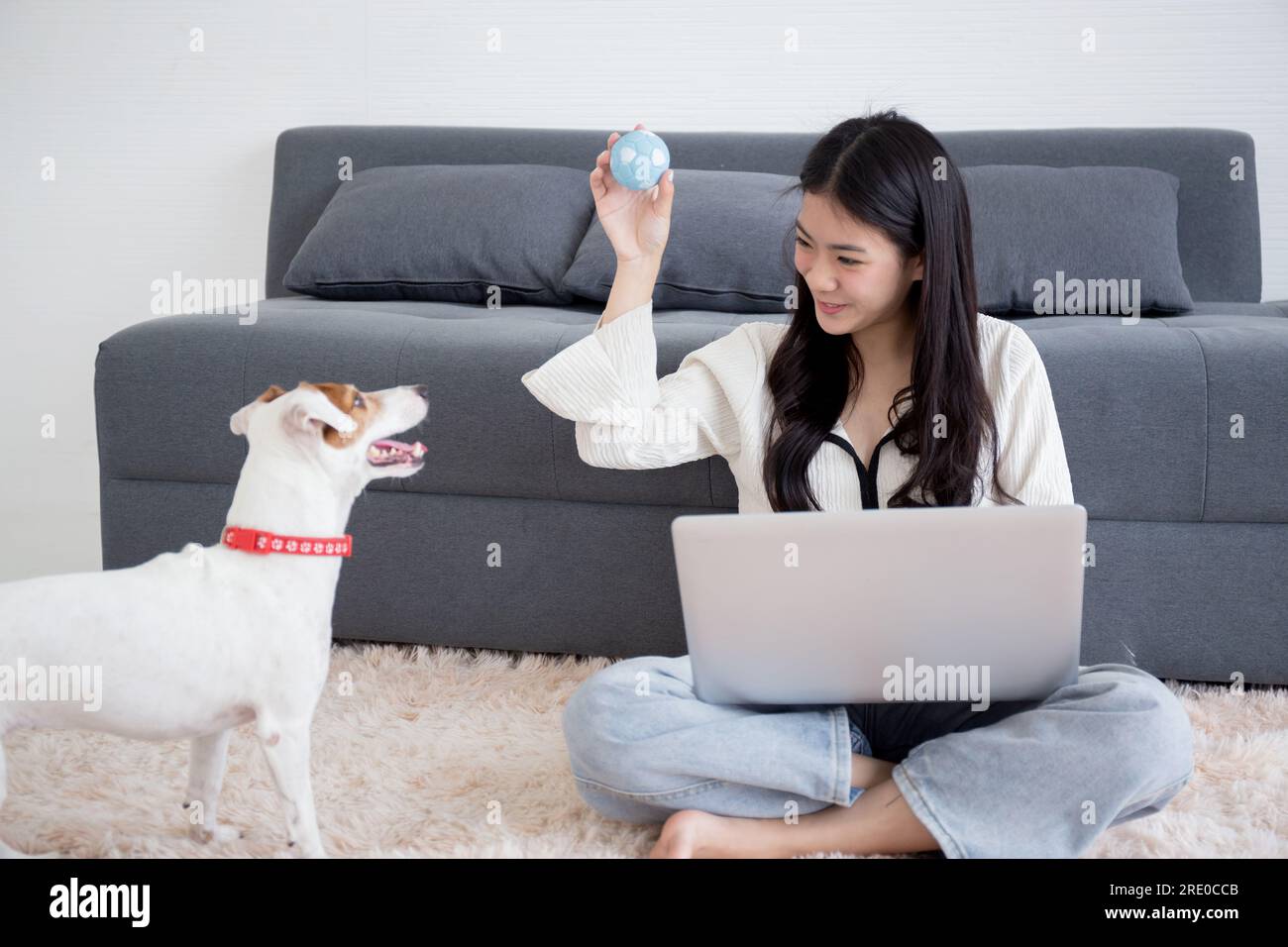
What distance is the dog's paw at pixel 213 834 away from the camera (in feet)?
4.31

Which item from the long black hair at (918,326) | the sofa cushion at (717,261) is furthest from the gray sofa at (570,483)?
the long black hair at (918,326)

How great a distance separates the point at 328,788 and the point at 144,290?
2.38 m

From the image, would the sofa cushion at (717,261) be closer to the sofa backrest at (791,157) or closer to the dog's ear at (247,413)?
the sofa backrest at (791,157)

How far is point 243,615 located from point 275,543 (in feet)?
0.25

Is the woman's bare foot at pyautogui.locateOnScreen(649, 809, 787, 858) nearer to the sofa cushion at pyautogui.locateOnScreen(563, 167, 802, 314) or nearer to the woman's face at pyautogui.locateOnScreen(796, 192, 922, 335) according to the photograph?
the woman's face at pyautogui.locateOnScreen(796, 192, 922, 335)

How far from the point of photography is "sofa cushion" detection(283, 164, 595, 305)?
8.27ft

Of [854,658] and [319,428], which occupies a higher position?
[319,428]

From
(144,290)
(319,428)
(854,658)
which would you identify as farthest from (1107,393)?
(144,290)

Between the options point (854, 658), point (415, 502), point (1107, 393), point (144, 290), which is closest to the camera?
point (854, 658)

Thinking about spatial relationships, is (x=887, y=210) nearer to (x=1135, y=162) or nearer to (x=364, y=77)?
(x=1135, y=162)

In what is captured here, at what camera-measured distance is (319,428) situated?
44.6 inches

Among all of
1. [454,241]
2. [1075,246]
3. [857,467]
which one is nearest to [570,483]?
[857,467]

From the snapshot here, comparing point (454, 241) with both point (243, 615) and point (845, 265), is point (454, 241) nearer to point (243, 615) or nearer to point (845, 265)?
point (845, 265)
